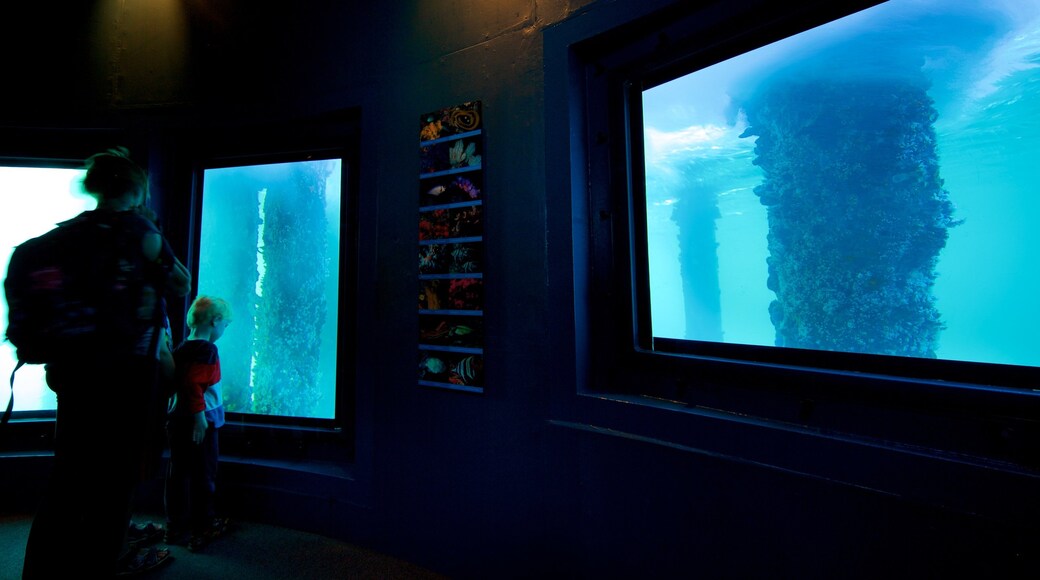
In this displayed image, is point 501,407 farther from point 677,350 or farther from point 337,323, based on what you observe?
point 337,323

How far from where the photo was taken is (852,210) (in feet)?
4.44

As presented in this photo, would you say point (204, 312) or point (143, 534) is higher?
point (204, 312)

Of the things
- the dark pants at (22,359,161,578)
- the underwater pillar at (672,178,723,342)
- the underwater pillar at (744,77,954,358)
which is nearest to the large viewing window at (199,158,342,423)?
the dark pants at (22,359,161,578)

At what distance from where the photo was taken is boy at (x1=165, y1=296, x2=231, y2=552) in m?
2.27

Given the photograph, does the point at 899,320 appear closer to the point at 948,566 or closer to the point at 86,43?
the point at 948,566

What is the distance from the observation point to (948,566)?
106cm

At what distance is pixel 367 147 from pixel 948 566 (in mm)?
2709

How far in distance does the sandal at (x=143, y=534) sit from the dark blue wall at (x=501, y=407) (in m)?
0.36

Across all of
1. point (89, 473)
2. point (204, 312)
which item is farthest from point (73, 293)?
point (204, 312)

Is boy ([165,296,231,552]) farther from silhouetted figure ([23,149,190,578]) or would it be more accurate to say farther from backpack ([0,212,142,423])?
backpack ([0,212,142,423])

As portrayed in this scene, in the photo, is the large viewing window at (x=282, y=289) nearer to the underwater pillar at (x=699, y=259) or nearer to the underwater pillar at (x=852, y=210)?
the underwater pillar at (x=699, y=259)

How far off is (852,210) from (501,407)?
1454 millimetres

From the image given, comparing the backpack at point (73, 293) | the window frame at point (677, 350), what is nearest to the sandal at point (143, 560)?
the backpack at point (73, 293)

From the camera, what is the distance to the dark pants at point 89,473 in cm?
163
